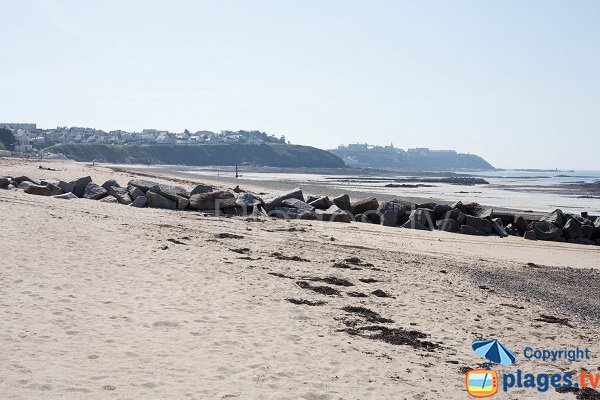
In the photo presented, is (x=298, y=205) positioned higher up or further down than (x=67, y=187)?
further down

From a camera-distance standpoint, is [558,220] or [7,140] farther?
[7,140]

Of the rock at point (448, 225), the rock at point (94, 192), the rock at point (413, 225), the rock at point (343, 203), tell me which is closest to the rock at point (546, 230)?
the rock at point (448, 225)

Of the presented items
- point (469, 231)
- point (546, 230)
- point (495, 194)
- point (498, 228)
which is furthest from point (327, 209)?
point (495, 194)

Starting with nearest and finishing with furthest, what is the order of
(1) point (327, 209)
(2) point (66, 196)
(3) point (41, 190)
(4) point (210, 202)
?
(2) point (66, 196) → (3) point (41, 190) → (4) point (210, 202) → (1) point (327, 209)

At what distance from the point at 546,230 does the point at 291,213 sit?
919 cm

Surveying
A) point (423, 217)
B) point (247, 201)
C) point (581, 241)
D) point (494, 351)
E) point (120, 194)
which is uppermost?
point (120, 194)

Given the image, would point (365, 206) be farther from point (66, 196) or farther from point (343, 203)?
point (66, 196)

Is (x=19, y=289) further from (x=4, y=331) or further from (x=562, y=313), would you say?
(x=562, y=313)

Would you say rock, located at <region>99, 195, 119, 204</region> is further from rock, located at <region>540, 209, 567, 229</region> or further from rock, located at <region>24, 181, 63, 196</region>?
rock, located at <region>540, 209, 567, 229</region>

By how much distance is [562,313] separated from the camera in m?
9.52

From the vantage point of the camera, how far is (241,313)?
784 centimetres

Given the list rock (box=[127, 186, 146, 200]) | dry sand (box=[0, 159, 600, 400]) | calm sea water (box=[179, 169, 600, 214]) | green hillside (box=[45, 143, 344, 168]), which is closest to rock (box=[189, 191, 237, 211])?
rock (box=[127, 186, 146, 200])

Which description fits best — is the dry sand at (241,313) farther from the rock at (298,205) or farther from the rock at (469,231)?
the rock at (298,205)

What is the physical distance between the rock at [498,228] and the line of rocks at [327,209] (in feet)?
0.06
